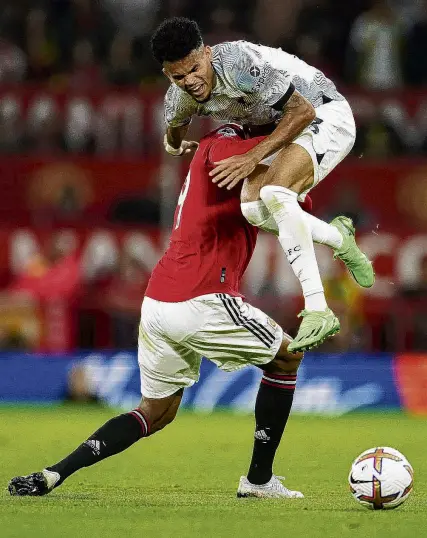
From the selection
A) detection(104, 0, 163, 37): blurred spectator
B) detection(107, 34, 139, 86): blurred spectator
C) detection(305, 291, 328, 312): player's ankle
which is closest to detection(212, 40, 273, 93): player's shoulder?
detection(305, 291, 328, 312): player's ankle

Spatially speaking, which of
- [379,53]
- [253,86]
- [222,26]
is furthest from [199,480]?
[222,26]

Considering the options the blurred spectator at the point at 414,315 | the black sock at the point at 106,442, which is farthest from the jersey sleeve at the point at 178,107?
the blurred spectator at the point at 414,315

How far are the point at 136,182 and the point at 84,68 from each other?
273 centimetres

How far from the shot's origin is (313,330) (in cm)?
710

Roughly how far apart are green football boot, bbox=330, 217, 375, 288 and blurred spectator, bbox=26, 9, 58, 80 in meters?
11.2

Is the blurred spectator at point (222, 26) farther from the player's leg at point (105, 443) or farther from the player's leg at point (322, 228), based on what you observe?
the player's leg at point (105, 443)

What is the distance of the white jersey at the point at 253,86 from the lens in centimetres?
724

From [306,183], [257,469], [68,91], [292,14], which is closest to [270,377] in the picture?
[257,469]

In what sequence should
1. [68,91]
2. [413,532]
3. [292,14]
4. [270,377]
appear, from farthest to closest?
1. [292,14]
2. [68,91]
3. [270,377]
4. [413,532]

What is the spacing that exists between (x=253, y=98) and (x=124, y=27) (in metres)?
11.6

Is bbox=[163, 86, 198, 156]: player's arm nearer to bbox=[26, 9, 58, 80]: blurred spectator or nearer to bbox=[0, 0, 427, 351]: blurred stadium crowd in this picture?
bbox=[0, 0, 427, 351]: blurred stadium crowd

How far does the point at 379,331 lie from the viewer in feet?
51.0

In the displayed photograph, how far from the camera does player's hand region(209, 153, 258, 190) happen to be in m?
7.32

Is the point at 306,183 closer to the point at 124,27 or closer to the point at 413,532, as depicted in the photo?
the point at 413,532
